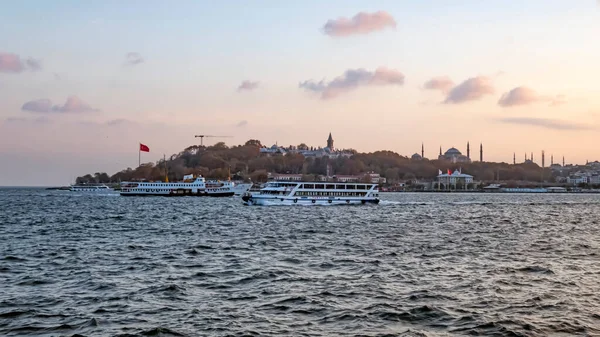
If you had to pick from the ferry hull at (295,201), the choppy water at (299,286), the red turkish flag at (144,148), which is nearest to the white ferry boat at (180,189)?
the red turkish flag at (144,148)

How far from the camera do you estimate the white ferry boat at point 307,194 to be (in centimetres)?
6781

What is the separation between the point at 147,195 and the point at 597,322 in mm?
113668

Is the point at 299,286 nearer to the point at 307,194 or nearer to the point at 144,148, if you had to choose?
the point at 307,194

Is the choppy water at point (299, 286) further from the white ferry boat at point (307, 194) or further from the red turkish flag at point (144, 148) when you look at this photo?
the red turkish flag at point (144, 148)

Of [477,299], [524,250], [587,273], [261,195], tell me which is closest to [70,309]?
[477,299]

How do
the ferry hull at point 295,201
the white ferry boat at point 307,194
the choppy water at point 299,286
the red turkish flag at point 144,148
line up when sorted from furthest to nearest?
1. the red turkish flag at point 144,148
2. the white ferry boat at point 307,194
3. the ferry hull at point 295,201
4. the choppy water at point 299,286

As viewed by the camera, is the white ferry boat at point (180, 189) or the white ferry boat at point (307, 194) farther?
the white ferry boat at point (180, 189)

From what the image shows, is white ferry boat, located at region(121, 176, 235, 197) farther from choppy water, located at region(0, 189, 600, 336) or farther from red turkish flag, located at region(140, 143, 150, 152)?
choppy water, located at region(0, 189, 600, 336)

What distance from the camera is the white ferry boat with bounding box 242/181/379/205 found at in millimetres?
67812

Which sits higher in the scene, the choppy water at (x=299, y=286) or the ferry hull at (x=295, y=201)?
the ferry hull at (x=295, y=201)

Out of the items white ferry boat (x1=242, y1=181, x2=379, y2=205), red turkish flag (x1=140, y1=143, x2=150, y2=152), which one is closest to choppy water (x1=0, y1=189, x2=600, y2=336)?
white ferry boat (x1=242, y1=181, x2=379, y2=205)

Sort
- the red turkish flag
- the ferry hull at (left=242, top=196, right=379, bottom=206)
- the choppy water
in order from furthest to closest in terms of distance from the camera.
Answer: the red turkish flag → the ferry hull at (left=242, top=196, right=379, bottom=206) → the choppy water

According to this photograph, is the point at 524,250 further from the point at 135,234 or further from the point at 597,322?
the point at 135,234

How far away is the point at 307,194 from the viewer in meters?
68.4
